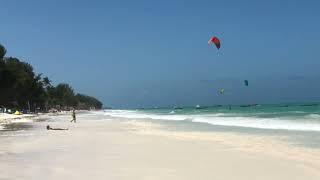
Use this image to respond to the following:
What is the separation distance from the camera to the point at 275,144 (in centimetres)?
1739

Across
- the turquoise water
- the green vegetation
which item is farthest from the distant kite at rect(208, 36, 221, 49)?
the green vegetation

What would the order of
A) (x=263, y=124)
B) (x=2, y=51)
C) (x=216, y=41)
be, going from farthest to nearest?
(x=2, y=51)
(x=263, y=124)
(x=216, y=41)

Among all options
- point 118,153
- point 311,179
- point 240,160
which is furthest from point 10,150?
point 311,179

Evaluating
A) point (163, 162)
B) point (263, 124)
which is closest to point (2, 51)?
point (263, 124)

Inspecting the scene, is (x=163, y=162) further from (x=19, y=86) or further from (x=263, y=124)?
(x=19, y=86)

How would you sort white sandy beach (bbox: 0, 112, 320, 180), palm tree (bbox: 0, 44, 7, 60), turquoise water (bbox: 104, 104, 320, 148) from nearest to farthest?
white sandy beach (bbox: 0, 112, 320, 180) < turquoise water (bbox: 104, 104, 320, 148) < palm tree (bbox: 0, 44, 7, 60)

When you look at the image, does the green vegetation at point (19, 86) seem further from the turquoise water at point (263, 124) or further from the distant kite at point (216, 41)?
the distant kite at point (216, 41)

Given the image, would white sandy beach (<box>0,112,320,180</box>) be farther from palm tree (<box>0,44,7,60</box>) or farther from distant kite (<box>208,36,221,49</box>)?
palm tree (<box>0,44,7,60</box>)

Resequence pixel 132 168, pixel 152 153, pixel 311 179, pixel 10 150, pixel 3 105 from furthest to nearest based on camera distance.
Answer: pixel 3 105 → pixel 10 150 → pixel 152 153 → pixel 132 168 → pixel 311 179

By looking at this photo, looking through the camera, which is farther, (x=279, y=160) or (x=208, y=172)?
(x=279, y=160)

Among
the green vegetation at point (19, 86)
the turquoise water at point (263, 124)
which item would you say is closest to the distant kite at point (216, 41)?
the turquoise water at point (263, 124)

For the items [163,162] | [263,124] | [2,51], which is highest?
[2,51]

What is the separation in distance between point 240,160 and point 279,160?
88 cm

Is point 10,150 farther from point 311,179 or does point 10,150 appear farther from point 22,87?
point 22,87
